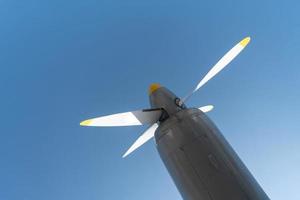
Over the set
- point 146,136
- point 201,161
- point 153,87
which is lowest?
point 201,161

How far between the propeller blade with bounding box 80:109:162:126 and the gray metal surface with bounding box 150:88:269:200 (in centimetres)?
68

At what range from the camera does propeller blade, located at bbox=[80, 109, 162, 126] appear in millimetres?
5746

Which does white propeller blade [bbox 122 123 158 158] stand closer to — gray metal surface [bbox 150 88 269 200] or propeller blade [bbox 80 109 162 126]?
propeller blade [bbox 80 109 162 126]

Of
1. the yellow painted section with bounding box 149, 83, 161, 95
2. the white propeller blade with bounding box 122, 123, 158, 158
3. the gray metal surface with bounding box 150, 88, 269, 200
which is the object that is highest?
the yellow painted section with bounding box 149, 83, 161, 95

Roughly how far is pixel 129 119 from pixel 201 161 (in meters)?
2.27

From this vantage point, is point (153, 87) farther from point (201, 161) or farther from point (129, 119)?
point (201, 161)

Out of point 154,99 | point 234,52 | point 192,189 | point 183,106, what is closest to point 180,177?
point 192,189

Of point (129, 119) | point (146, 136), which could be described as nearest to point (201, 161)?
point (129, 119)

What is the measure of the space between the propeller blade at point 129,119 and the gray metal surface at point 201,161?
0.68 metres

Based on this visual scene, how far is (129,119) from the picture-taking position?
5855 millimetres

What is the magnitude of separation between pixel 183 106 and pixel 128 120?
1.43 meters

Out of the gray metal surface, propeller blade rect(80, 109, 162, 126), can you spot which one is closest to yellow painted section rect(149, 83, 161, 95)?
propeller blade rect(80, 109, 162, 126)

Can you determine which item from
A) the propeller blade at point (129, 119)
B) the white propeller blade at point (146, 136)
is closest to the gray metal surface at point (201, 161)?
the propeller blade at point (129, 119)

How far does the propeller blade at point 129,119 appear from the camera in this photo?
18.9 feet
